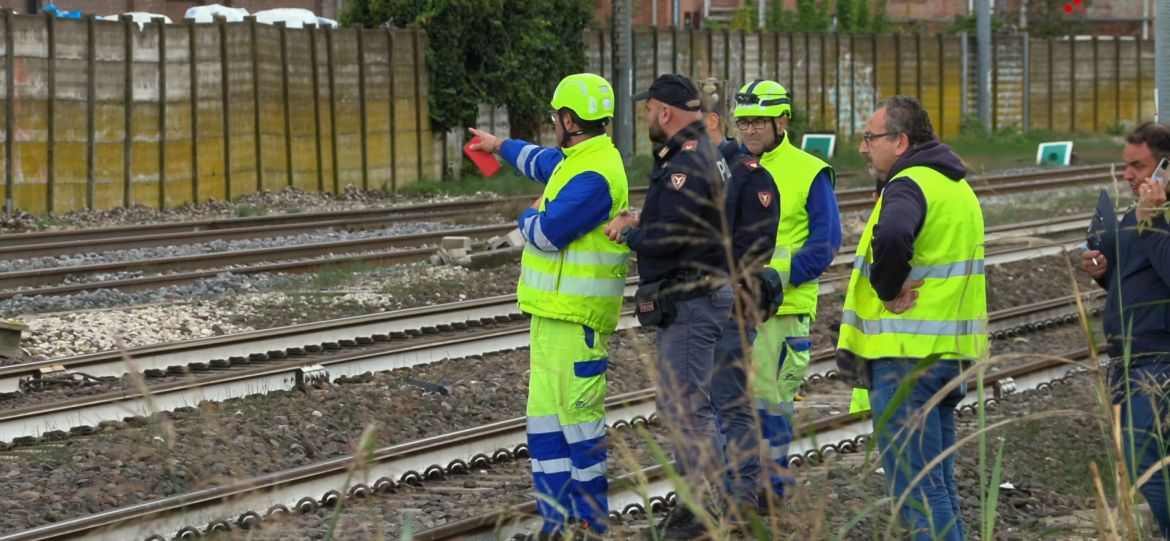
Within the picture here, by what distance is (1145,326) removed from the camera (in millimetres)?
5691

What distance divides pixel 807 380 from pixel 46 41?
49.7ft

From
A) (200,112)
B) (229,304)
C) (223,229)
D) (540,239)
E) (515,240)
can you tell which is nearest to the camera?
(540,239)

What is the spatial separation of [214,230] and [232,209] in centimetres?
429

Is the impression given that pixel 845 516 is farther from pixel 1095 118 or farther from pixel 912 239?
pixel 1095 118

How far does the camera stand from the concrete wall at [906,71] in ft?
113

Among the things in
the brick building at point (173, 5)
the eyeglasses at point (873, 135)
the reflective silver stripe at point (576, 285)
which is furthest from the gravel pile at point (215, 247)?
the brick building at point (173, 5)

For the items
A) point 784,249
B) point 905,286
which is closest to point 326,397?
point 784,249

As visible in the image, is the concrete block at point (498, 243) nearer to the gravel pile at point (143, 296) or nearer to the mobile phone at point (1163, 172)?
the gravel pile at point (143, 296)

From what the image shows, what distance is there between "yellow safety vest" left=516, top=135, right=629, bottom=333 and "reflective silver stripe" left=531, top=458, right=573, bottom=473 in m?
0.61

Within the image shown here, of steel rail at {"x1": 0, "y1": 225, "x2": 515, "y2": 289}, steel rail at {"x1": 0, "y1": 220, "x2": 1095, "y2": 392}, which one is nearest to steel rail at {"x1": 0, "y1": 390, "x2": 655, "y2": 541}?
steel rail at {"x1": 0, "y1": 220, "x2": 1095, "y2": 392}

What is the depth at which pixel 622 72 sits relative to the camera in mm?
29266

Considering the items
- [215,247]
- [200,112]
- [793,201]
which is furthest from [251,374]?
→ [200,112]

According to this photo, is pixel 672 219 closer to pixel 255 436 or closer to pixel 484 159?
pixel 484 159

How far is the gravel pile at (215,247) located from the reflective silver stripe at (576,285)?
9360 millimetres
